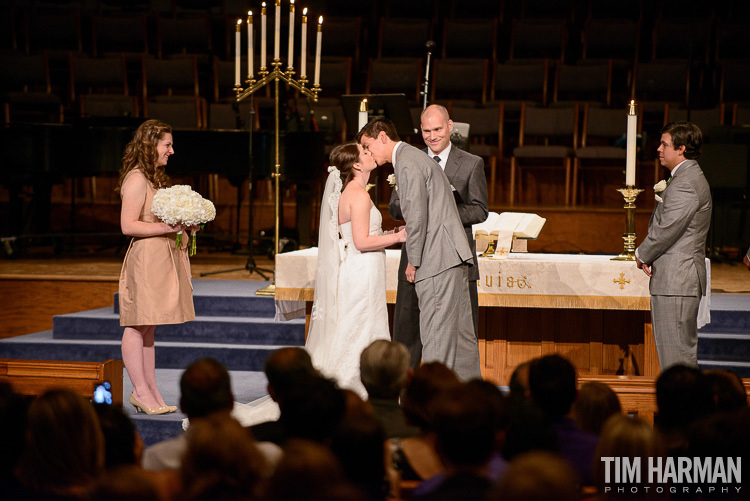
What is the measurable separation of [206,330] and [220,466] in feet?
13.3

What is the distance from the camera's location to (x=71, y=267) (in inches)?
284

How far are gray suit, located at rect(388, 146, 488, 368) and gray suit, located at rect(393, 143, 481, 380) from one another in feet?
0.78

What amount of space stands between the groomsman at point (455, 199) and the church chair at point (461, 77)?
5.60m

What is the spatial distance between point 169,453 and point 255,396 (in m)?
2.51

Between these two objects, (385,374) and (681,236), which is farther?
(681,236)

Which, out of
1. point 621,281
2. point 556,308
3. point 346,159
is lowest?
point 556,308

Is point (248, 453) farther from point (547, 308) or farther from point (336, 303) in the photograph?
point (547, 308)

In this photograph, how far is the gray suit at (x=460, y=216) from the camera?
410 cm

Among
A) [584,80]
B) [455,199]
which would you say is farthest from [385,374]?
[584,80]

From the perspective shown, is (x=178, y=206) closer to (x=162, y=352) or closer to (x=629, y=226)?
(x=162, y=352)

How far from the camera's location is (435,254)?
12.5 feet

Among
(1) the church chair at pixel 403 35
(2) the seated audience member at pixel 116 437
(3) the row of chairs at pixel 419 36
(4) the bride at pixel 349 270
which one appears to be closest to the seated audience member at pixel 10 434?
(2) the seated audience member at pixel 116 437

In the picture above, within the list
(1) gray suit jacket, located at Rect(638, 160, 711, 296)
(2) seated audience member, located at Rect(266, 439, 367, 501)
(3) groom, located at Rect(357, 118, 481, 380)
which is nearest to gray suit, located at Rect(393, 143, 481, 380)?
(3) groom, located at Rect(357, 118, 481, 380)

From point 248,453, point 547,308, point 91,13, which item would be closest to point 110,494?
point 248,453
